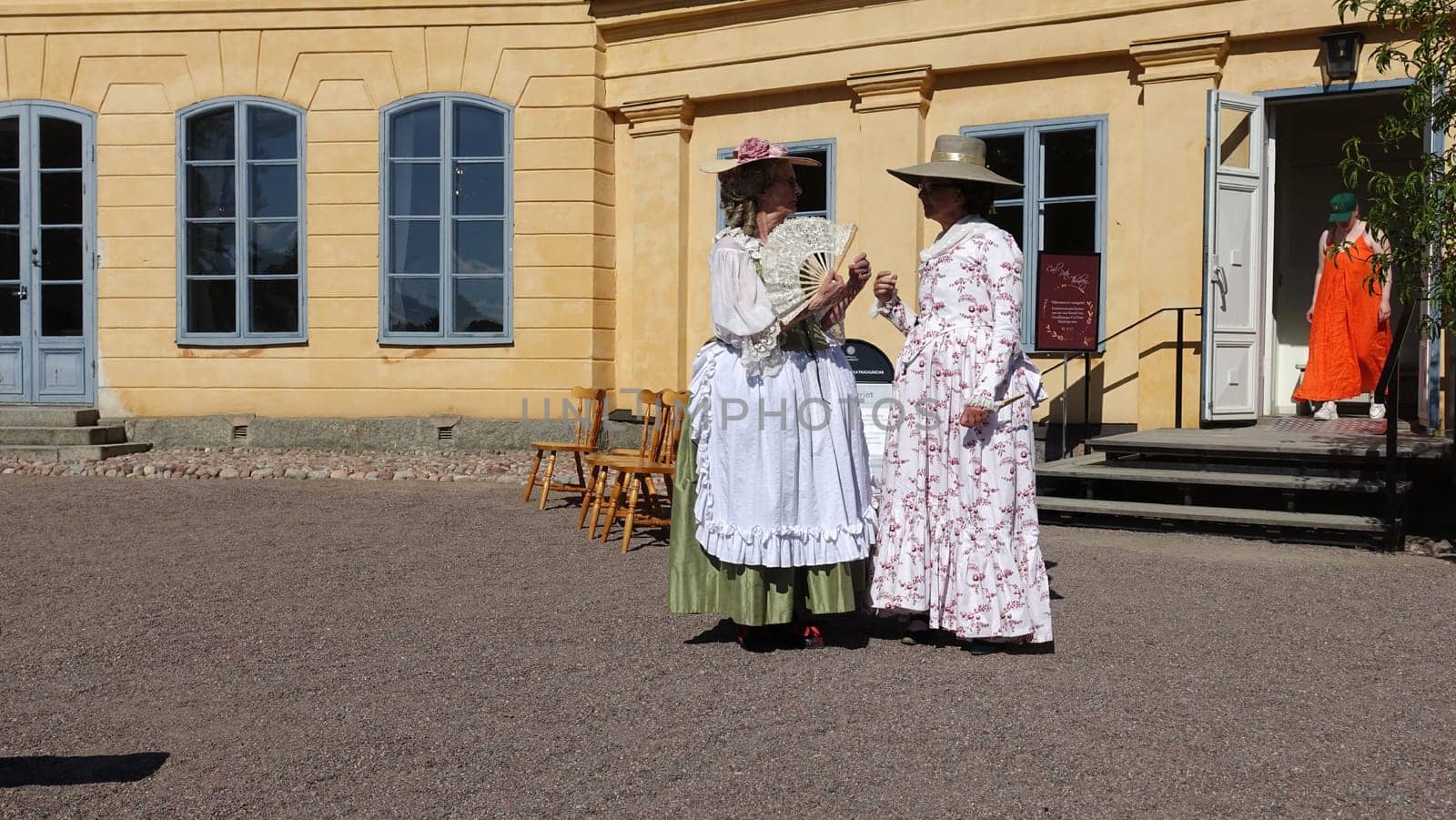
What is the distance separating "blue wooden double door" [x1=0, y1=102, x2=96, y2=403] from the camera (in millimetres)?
12633

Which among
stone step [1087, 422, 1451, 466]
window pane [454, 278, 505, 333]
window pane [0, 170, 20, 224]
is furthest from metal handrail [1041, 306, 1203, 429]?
window pane [0, 170, 20, 224]

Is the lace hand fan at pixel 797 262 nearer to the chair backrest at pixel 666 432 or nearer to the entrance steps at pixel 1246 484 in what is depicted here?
the chair backrest at pixel 666 432

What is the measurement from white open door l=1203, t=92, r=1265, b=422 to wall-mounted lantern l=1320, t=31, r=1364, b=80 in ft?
1.61

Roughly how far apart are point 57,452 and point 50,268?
2022mm

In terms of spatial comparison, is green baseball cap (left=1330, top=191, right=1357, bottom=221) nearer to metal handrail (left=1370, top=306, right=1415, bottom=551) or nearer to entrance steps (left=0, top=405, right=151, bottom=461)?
metal handrail (left=1370, top=306, right=1415, bottom=551)

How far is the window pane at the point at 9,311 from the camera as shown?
12.8 meters

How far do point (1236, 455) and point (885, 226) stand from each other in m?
3.69

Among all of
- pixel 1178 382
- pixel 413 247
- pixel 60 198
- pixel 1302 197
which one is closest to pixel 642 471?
pixel 1178 382

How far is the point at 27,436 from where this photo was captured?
11852 mm

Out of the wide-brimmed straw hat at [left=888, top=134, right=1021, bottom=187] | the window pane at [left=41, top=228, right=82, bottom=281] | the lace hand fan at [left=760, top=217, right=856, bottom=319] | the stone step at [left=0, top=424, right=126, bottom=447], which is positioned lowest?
the stone step at [left=0, top=424, right=126, bottom=447]

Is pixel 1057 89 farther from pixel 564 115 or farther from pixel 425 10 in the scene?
pixel 425 10

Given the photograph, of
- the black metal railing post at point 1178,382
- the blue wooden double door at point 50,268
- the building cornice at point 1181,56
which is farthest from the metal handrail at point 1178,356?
the blue wooden double door at point 50,268

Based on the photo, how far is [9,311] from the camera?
503 inches

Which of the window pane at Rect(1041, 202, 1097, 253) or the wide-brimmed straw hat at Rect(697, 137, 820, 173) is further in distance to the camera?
the window pane at Rect(1041, 202, 1097, 253)
